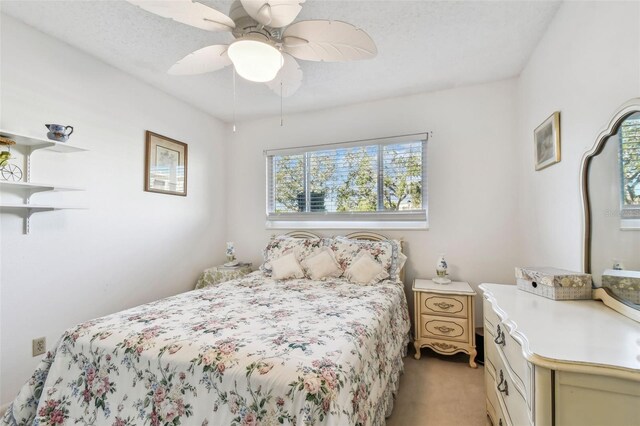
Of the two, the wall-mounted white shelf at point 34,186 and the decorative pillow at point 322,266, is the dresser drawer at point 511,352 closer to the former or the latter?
the decorative pillow at point 322,266

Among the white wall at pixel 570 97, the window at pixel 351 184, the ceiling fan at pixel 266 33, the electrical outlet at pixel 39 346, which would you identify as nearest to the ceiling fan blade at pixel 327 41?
the ceiling fan at pixel 266 33

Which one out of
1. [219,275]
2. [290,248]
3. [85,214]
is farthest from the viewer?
[219,275]

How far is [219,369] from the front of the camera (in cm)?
110

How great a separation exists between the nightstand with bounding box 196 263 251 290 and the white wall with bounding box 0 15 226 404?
0.51 ft

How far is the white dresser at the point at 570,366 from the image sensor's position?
2.54 ft

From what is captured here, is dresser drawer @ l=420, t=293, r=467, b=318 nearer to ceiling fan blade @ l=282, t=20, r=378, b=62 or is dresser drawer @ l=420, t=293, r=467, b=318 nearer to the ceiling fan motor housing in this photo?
ceiling fan blade @ l=282, t=20, r=378, b=62

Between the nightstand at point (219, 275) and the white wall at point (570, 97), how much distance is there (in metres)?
2.83

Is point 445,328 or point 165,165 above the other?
point 165,165

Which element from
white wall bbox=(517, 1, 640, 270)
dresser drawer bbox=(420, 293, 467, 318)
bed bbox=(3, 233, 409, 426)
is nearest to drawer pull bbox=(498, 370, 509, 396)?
bed bbox=(3, 233, 409, 426)

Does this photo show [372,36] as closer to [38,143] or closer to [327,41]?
[327,41]

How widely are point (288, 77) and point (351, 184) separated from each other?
63.5 inches

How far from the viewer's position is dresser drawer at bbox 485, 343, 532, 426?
3.37 ft

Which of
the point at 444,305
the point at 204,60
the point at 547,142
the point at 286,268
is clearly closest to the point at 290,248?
the point at 286,268

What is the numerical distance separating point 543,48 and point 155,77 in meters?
3.22
